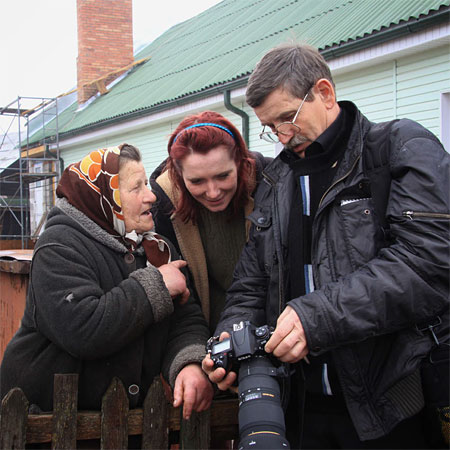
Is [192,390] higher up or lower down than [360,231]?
lower down

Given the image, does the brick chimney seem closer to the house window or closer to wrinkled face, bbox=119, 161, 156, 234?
the house window

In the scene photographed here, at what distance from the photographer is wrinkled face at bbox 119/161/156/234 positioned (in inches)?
91.4

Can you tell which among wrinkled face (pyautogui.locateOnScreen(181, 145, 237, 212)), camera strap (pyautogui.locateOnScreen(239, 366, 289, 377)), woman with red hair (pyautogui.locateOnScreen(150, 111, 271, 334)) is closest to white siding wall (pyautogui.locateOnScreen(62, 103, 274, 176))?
woman with red hair (pyautogui.locateOnScreen(150, 111, 271, 334))

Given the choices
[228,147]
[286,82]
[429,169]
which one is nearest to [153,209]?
[228,147]

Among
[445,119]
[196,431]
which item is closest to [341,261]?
[196,431]

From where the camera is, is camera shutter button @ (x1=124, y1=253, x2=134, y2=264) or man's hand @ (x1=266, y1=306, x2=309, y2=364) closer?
man's hand @ (x1=266, y1=306, x2=309, y2=364)

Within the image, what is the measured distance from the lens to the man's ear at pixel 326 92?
212cm

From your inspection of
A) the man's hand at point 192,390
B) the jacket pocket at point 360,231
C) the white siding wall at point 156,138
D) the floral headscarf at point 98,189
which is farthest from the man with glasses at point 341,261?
the white siding wall at point 156,138

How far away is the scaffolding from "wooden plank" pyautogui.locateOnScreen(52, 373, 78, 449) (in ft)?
53.3

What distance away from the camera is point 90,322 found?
2078mm

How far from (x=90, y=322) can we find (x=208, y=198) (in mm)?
838

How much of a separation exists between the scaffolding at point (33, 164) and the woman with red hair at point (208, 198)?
618 inches

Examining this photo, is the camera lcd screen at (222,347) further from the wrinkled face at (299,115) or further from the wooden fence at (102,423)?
the wrinkled face at (299,115)

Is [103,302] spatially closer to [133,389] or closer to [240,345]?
[133,389]
